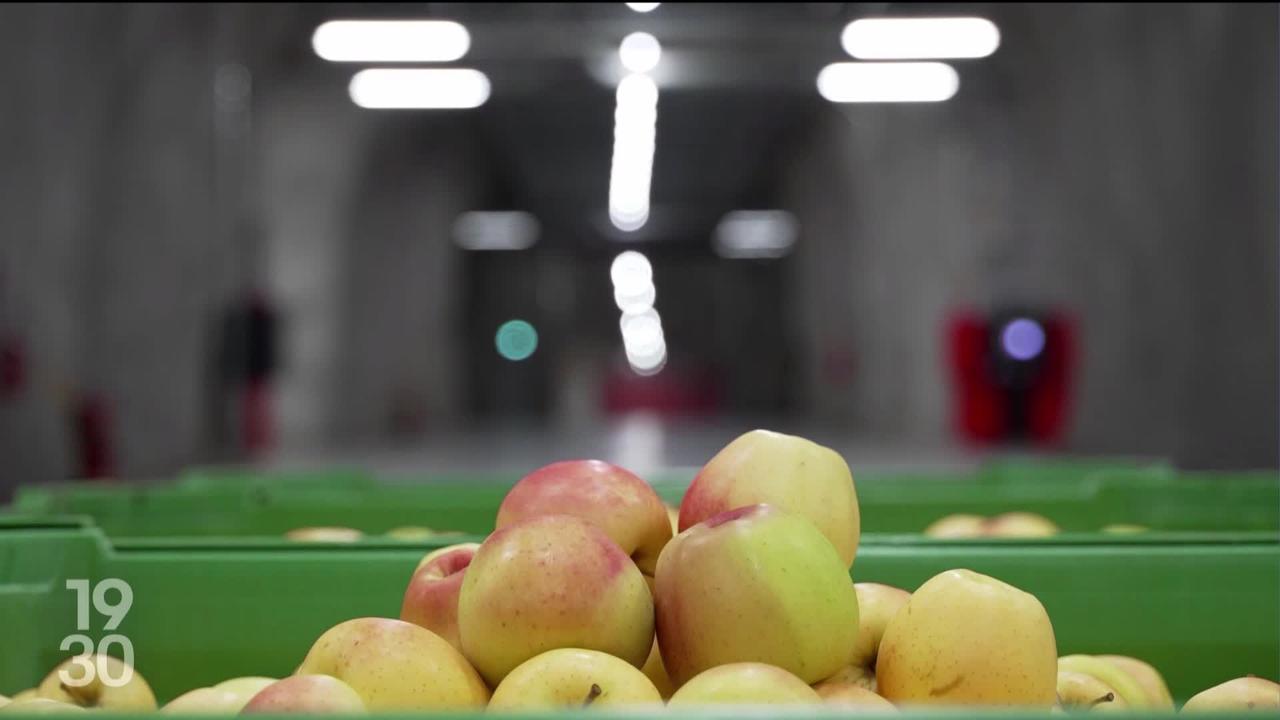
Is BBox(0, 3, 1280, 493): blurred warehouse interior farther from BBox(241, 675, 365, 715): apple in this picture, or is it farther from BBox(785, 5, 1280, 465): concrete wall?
BBox(241, 675, 365, 715): apple

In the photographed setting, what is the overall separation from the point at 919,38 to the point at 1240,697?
9673mm

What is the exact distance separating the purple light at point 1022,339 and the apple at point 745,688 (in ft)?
34.9

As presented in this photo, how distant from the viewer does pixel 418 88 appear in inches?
502

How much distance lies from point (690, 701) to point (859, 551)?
0.74 metres

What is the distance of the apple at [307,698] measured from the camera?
0.98 meters

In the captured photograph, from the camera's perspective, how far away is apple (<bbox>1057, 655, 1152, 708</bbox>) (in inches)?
53.3

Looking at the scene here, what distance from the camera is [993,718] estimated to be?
29.0 inches

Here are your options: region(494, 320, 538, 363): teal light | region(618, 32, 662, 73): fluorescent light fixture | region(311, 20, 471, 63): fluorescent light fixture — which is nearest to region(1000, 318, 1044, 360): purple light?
region(618, 32, 662, 73): fluorescent light fixture

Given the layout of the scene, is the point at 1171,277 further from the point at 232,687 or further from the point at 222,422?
the point at 232,687

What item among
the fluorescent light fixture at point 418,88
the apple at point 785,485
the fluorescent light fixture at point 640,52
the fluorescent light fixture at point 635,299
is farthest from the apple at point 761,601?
the fluorescent light fixture at point 635,299

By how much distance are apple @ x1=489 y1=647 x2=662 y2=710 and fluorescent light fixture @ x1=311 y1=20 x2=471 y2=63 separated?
29.8 feet

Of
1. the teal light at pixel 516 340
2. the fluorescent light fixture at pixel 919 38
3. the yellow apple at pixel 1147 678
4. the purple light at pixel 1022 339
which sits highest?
the fluorescent light fixture at pixel 919 38

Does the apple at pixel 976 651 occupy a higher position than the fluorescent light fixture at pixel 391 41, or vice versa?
the fluorescent light fixture at pixel 391 41

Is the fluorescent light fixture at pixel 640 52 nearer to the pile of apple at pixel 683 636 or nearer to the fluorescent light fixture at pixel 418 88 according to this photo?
the fluorescent light fixture at pixel 418 88
